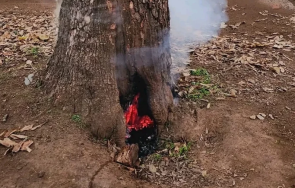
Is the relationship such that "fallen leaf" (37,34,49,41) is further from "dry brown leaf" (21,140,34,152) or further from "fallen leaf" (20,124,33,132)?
"dry brown leaf" (21,140,34,152)

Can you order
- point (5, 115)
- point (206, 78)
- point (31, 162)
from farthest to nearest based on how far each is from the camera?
point (206, 78) < point (5, 115) < point (31, 162)

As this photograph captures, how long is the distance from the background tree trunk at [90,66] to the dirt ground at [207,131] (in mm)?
161

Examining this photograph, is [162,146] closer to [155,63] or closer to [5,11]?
[155,63]

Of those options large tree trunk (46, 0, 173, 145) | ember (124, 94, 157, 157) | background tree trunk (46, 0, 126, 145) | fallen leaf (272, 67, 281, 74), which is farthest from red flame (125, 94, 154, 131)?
fallen leaf (272, 67, 281, 74)

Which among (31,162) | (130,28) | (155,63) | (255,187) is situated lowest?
(255,187)

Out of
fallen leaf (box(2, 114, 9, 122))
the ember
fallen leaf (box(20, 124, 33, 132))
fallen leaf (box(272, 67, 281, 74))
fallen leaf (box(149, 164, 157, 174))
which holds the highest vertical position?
fallen leaf (box(272, 67, 281, 74))

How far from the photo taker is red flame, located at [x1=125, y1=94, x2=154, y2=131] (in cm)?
363

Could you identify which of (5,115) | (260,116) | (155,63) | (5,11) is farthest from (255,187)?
(5,11)

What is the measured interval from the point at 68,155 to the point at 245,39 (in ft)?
11.3

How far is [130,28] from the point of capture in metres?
3.13

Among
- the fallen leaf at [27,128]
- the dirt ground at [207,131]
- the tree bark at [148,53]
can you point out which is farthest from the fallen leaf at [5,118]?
the tree bark at [148,53]

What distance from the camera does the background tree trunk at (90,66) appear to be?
10.0 ft

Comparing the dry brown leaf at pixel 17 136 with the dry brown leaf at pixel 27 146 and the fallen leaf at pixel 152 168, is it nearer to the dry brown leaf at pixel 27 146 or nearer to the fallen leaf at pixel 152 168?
the dry brown leaf at pixel 27 146

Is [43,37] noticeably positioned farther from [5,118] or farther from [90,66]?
[90,66]
